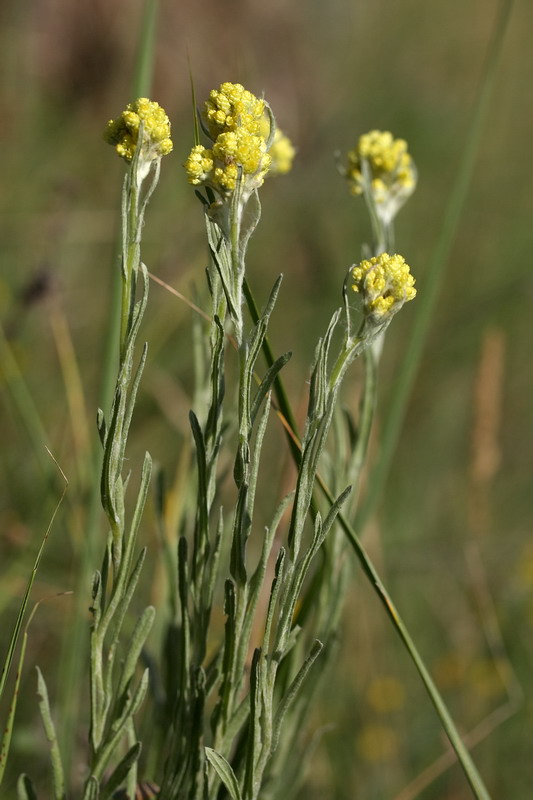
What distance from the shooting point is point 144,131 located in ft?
2.34

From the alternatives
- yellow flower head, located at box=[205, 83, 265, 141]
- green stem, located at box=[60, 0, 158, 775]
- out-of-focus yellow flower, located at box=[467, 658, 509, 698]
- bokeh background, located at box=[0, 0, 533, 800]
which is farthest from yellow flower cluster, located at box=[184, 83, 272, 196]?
out-of-focus yellow flower, located at box=[467, 658, 509, 698]

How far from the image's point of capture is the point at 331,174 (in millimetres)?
3701

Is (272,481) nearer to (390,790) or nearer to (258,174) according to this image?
(390,790)

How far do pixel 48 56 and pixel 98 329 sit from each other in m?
2.66

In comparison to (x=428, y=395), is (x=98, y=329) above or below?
above

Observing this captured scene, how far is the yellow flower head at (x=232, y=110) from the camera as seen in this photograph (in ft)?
2.39

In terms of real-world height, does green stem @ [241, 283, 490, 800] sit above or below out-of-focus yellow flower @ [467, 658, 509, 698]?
below

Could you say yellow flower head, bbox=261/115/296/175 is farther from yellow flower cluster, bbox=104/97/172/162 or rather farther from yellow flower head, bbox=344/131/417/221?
yellow flower cluster, bbox=104/97/172/162

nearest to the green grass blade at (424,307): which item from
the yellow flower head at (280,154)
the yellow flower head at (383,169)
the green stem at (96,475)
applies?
the yellow flower head at (383,169)

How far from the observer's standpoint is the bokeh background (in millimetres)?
1767

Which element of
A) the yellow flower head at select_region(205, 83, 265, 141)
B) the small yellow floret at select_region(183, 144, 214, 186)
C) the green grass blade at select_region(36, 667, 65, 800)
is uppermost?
the yellow flower head at select_region(205, 83, 265, 141)

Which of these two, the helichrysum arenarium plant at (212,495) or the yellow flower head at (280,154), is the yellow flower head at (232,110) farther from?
the yellow flower head at (280,154)

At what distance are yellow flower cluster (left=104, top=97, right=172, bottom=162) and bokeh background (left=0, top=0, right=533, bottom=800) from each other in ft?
0.55

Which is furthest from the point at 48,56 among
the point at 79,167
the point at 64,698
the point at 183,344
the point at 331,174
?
the point at 64,698
